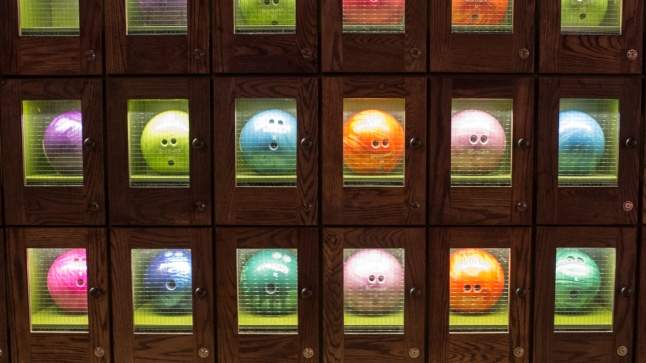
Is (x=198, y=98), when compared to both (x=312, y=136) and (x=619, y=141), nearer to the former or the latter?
(x=312, y=136)

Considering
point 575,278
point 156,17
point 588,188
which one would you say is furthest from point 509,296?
point 156,17

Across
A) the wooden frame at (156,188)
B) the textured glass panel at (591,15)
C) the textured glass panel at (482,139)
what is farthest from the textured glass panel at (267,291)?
the textured glass panel at (591,15)

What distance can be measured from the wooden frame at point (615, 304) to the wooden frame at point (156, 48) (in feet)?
4.80

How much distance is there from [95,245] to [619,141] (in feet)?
6.69

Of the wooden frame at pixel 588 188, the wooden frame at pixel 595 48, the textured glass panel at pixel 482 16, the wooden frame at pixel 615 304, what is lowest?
the wooden frame at pixel 615 304

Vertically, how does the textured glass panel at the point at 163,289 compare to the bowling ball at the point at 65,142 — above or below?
below

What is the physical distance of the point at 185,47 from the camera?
94.3 inches

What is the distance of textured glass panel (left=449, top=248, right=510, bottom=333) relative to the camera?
2.47m

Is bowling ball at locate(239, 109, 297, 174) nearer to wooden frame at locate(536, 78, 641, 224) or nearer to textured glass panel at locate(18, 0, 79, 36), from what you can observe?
textured glass panel at locate(18, 0, 79, 36)

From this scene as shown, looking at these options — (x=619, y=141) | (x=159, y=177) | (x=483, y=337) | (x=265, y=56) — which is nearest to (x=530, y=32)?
(x=619, y=141)

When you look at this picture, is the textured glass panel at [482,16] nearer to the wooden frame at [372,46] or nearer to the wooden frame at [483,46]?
the wooden frame at [483,46]

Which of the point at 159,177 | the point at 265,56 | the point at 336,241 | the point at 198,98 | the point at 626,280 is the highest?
the point at 265,56

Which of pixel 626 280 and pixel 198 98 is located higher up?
pixel 198 98

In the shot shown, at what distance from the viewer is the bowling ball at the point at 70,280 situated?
250cm
